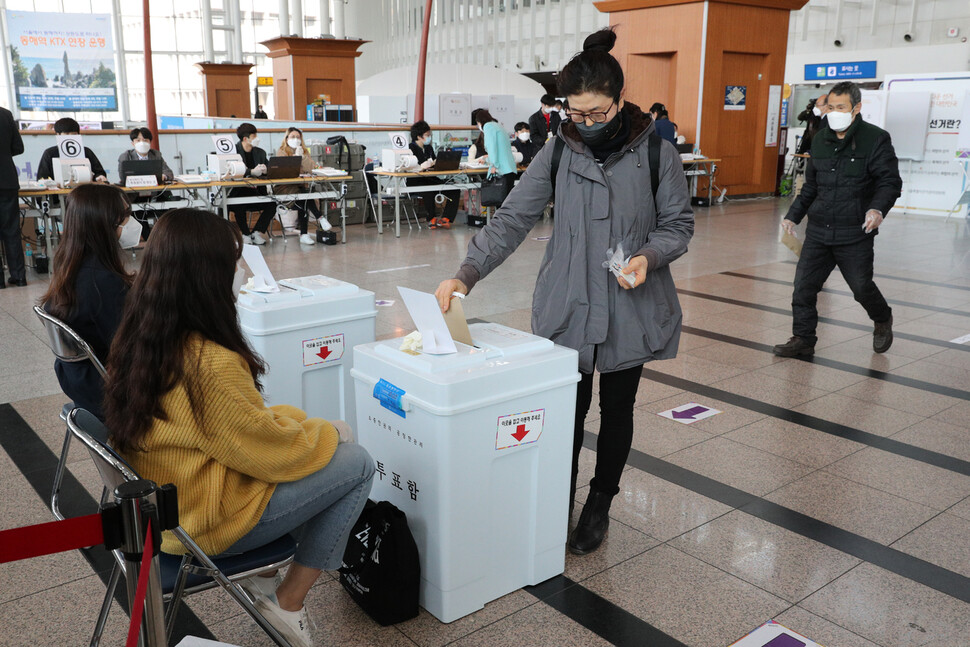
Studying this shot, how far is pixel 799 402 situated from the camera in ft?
12.8

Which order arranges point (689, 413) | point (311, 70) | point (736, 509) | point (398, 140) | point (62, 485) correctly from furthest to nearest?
1. point (311, 70)
2. point (398, 140)
3. point (689, 413)
4. point (62, 485)
5. point (736, 509)

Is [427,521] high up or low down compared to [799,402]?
up

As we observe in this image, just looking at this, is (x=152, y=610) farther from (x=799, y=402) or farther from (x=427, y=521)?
(x=799, y=402)

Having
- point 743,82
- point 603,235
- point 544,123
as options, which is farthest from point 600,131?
point 743,82

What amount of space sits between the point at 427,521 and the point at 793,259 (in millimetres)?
6626

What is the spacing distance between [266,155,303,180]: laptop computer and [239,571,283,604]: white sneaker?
6.95 m

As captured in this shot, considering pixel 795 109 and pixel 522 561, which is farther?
pixel 795 109

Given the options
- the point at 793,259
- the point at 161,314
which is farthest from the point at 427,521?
the point at 793,259

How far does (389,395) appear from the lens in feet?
6.75

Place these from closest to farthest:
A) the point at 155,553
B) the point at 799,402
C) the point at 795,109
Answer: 1. the point at 155,553
2. the point at 799,402
3. the point at 795,109

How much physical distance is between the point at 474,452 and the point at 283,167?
7.11 m

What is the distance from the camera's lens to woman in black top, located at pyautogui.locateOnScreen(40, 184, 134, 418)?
2414 millimetres

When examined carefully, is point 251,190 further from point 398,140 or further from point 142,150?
point 398,140

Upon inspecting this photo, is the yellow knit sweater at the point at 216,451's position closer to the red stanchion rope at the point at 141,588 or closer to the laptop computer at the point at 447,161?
the red stanchion rope at the point at 141,588
